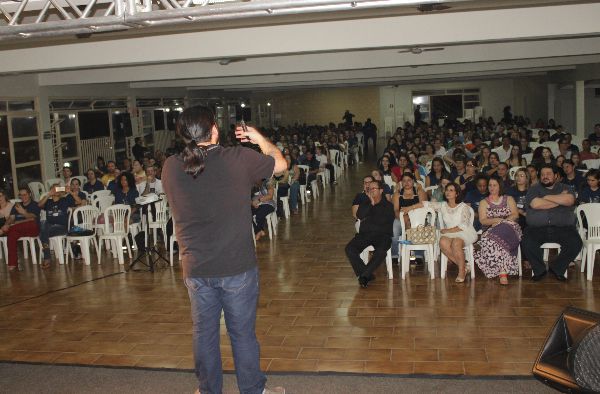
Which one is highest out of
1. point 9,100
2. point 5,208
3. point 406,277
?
point 9,100

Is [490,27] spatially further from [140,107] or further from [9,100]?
[140,107]

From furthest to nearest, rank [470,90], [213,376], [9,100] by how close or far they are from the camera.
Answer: [470,90], [9,100], [213,376]

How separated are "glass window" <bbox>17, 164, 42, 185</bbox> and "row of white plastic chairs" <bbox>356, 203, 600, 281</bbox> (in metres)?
7.71

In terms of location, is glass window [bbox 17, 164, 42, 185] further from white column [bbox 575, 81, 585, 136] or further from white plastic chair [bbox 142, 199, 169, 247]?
white column [bbox 575, 81, 585, 136]

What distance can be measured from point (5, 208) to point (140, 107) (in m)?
9.54

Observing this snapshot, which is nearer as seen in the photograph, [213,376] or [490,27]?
[213,376]

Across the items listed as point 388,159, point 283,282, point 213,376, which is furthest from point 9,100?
point 213,376

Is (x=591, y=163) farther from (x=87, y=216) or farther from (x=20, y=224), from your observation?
(x=20, y=224)

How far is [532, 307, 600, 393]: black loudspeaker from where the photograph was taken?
108 inches

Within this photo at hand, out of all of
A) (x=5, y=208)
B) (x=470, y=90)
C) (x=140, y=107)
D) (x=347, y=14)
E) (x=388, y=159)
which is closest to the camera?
(x=347, y=14)

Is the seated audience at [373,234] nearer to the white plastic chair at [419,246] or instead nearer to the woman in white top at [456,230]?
the white plastic chair at [419,246]

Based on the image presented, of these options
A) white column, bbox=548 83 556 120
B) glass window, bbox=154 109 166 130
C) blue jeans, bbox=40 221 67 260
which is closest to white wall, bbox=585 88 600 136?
white column, bbox=548 83 556 120

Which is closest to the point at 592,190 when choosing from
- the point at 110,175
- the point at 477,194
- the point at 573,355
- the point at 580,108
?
the point at 477,194

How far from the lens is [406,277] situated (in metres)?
6.64
